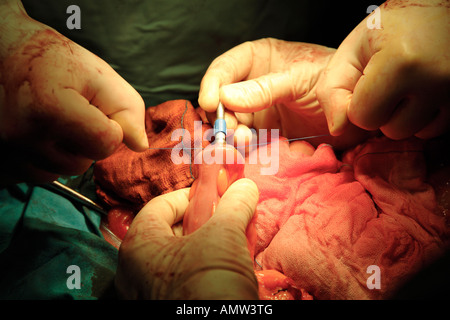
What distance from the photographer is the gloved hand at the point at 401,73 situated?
0.81 metres

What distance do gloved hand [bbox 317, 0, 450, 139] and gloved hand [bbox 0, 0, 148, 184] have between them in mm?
878

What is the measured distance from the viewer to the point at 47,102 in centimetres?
71

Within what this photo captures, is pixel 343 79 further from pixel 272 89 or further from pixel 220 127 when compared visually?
pixel 220 127

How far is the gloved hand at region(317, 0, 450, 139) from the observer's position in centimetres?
81

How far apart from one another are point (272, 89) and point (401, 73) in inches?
22.8

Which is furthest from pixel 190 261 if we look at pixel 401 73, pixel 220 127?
pixel 401 73

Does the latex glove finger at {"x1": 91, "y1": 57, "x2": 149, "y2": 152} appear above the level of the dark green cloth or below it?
above

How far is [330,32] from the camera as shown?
5.66ft

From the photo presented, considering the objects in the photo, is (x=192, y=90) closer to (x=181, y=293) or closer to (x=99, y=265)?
(x=99, y=265)

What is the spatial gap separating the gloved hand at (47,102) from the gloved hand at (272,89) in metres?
0.57

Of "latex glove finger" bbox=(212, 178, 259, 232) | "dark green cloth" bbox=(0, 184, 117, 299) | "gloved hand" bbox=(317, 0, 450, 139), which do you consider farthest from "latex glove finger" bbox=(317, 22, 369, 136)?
"dark green cloth" bbox=(0, 184, 117, 299)

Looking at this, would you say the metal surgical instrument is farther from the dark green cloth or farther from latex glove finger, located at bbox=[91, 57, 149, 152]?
the dark green cloth
